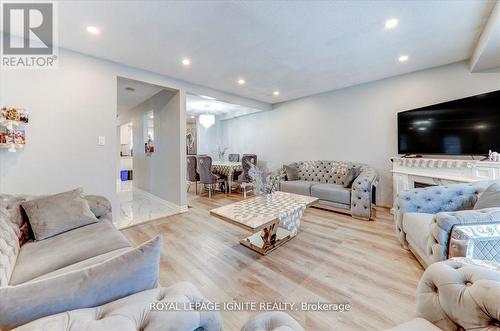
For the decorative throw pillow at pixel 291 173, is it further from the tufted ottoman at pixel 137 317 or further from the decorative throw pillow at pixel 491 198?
the tufted ottoman at pixel 137 317

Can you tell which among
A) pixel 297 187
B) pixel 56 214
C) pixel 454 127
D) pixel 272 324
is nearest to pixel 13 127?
pixel 56 214

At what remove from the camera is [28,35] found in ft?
7.95

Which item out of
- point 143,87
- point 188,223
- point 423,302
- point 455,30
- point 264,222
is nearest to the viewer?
point 423,302

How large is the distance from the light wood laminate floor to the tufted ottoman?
2.88ft

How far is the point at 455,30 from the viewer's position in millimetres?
2365

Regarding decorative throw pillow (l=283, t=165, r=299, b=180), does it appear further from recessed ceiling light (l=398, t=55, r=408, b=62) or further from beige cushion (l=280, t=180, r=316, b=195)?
recessed ceiling light (l=398, t=55, r=408, b=62)

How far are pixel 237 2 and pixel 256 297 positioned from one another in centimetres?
270

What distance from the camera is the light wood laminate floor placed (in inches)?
59.6

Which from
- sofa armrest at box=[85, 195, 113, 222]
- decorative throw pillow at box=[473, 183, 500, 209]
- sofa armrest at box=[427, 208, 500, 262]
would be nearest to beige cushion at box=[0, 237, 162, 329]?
sofa armrest at box=[85, 195, 113, 222]

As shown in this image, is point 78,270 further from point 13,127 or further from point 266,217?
point 13,127

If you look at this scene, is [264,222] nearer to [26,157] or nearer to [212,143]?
[26,157]

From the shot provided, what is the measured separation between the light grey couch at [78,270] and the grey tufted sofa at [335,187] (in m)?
3.38

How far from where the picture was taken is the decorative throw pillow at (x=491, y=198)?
166cm

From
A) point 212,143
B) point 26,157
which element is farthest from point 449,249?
point 212,143
